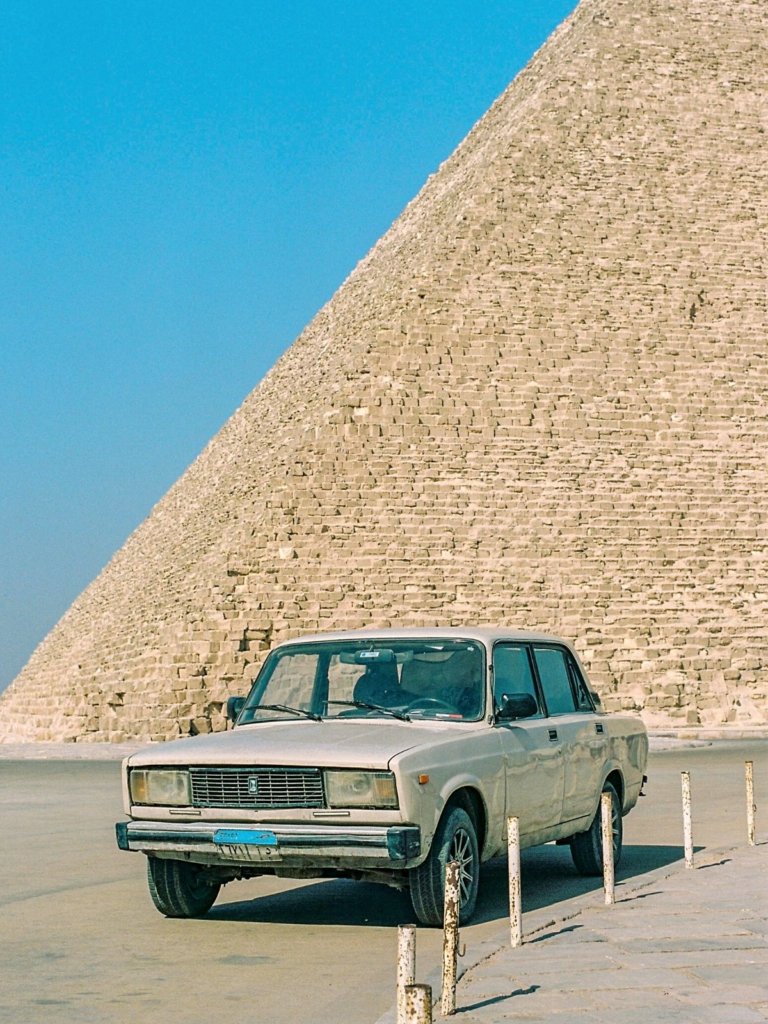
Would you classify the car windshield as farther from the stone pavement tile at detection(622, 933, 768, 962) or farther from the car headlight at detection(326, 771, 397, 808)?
the stone pavement tile at detection(622, 933, 768, 962)

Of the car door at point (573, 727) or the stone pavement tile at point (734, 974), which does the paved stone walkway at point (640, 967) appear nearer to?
the stone pavement tile at point (734, 974)

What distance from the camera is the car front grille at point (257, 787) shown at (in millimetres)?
6512

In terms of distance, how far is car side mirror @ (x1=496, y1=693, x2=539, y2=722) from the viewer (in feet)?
23.4

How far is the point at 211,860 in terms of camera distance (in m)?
6.59

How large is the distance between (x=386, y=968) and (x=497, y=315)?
32638 mm

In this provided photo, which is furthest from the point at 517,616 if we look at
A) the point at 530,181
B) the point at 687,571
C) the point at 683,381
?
the point at 530,181

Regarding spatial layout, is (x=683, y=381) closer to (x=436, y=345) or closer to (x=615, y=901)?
(x=436, y=345)

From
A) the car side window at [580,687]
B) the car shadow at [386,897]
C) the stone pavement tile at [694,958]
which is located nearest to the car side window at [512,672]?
the car side window at [580,687]

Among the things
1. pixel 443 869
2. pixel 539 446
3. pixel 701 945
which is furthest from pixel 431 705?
pixel 539 446

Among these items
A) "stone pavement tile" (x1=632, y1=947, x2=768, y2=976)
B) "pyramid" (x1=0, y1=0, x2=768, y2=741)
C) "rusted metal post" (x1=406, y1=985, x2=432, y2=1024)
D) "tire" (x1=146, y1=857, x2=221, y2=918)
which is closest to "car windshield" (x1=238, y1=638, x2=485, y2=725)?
"tire" (x1=146, y1=857, x2=221, y2=918)

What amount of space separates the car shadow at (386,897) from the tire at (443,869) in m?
0.17

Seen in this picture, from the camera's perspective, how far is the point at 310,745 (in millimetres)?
6625

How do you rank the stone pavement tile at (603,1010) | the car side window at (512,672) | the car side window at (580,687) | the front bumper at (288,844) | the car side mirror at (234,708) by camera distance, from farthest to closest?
the car side window at (580,687), the car side mirror at (234,708), the car side window at (512,672), the front bumper at (288,844), the stone pavement tile at (603,1010)

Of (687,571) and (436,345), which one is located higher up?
(436,345)
